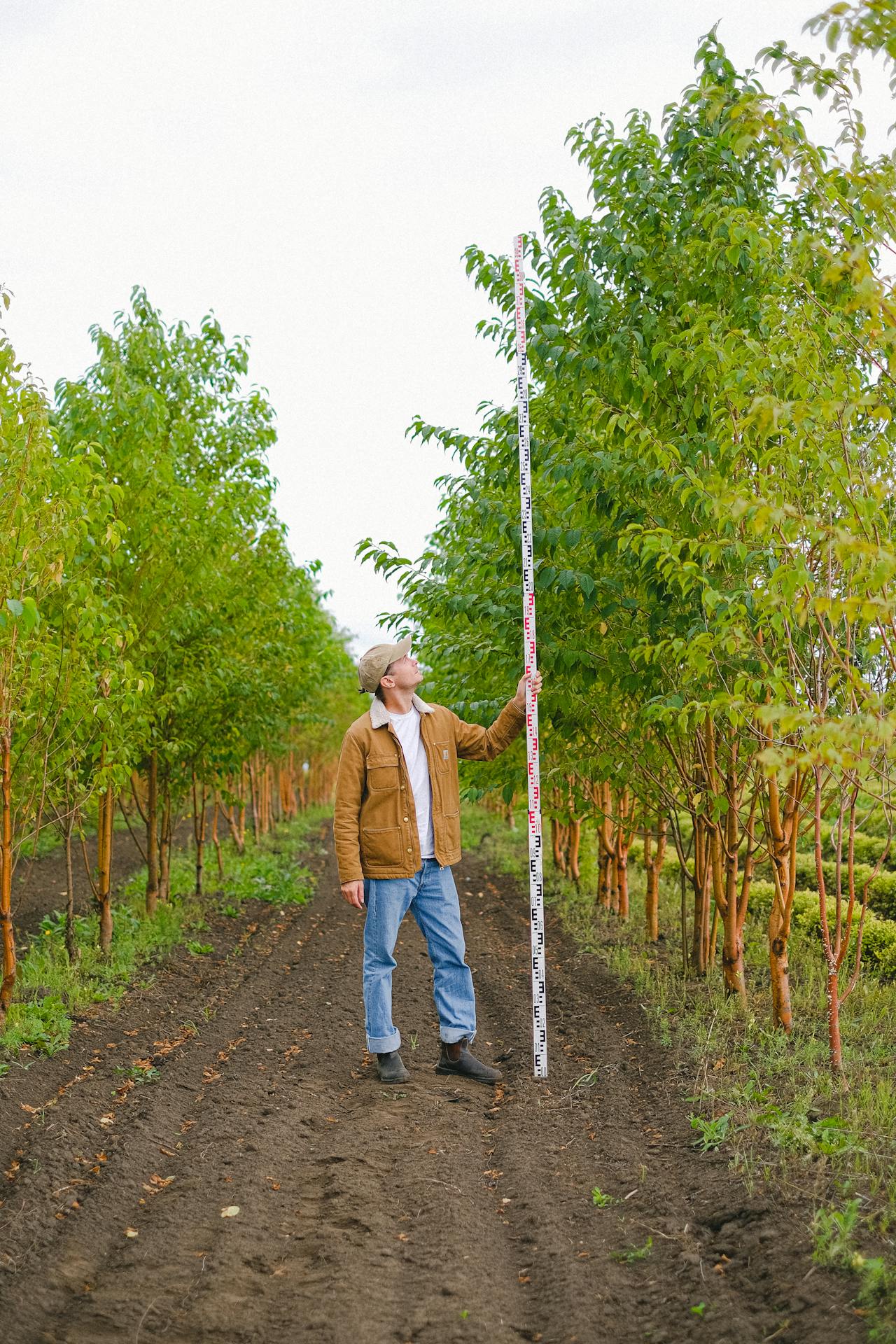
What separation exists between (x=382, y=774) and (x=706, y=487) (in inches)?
84.2

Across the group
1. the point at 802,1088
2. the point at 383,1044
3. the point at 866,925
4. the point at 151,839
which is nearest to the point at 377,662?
the point at 383,1044

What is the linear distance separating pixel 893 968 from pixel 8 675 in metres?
7.04

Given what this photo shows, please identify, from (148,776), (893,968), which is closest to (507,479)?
(893,968)

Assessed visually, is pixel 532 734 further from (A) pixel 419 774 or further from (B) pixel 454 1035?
(B) pixel 454 1035

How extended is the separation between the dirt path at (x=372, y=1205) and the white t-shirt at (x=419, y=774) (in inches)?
49.7

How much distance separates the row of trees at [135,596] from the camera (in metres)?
6.25

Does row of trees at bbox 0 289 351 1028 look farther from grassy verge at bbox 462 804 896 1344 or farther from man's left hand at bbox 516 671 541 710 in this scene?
grassy verge at bbox 462 804 896 1344

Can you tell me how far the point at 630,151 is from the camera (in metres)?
6.07

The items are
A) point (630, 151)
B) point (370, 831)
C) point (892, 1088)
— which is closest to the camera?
point (892, 1088)

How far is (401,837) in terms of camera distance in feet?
17.6

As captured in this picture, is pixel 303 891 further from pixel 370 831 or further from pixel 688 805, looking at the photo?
pixel 370 831

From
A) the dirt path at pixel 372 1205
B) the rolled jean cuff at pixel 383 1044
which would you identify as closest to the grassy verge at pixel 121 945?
the dirt path at pixel 372 1205

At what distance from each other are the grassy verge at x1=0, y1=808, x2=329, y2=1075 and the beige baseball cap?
111 inches

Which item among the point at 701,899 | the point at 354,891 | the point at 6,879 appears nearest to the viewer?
the point at 354,891
